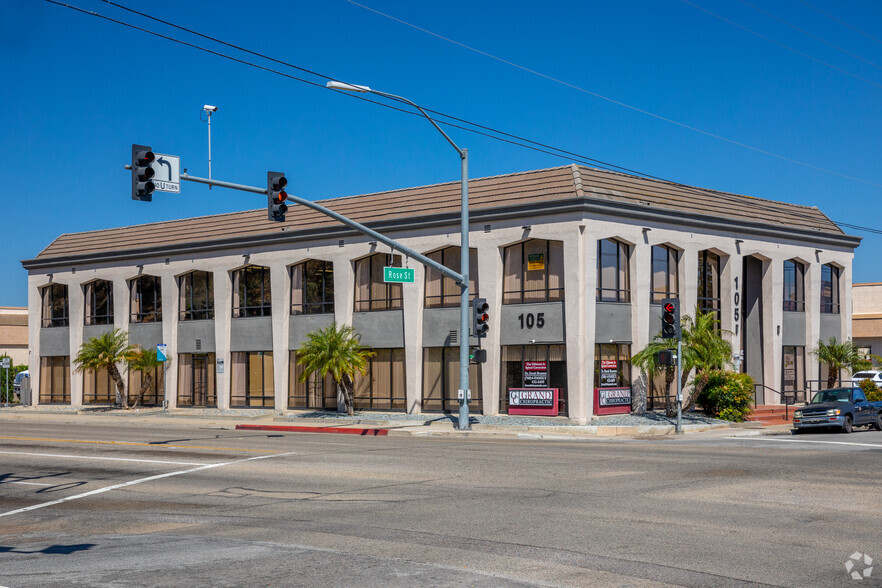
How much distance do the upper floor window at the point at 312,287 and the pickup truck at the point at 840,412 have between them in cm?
1988

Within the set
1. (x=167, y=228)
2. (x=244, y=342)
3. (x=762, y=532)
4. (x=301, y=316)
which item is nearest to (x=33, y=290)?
(x=167, y=228)

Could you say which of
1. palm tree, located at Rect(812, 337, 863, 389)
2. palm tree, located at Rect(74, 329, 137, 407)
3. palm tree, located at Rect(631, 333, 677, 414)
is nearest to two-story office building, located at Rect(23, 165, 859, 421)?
palm tree, located at Rect(812, 337, 863, 389)

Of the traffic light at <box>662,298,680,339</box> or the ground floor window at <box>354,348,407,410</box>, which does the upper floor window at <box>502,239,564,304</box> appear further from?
the ground floor window at <box>354,348,407,410</box>

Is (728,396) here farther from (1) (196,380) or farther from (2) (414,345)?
(1) (196,380)

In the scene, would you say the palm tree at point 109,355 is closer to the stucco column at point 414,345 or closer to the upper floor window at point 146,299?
the upper floor window at point 146,299

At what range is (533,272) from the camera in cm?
3366

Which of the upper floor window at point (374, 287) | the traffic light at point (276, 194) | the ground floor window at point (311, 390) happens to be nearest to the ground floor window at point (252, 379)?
the ground floor window at point (311, 390)

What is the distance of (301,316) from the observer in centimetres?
3972

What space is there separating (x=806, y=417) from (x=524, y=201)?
12.6m

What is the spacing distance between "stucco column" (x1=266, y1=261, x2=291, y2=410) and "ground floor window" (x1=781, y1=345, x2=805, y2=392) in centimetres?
2228

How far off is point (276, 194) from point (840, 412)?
19433 mm

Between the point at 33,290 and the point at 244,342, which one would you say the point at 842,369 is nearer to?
the point at 244,342

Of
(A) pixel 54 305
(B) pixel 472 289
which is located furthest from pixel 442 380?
(A) pixel 54 305

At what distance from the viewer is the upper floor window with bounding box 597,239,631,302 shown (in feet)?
108
